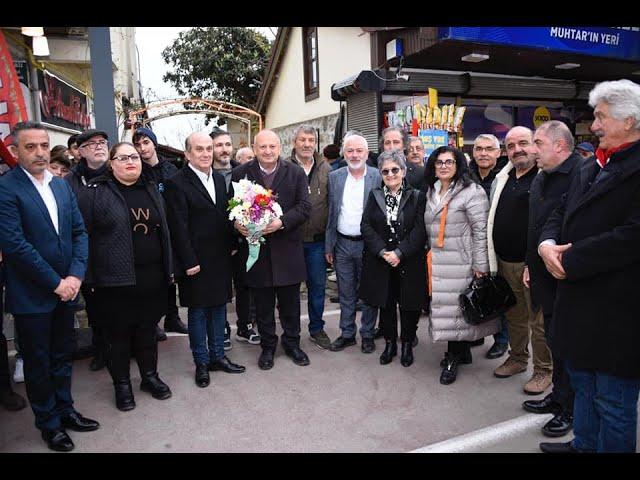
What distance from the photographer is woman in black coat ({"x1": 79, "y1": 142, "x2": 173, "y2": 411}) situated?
141 inches

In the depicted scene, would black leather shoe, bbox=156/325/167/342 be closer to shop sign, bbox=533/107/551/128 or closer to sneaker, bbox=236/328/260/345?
sneaker, bbox=236/328/260/345

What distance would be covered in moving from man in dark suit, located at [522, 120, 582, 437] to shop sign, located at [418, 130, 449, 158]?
5.32 m

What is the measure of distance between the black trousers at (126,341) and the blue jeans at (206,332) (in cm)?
39

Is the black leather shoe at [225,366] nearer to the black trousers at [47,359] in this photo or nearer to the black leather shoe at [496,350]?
the black trousers at [47,359]

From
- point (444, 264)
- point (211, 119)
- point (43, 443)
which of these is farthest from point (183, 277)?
point (211, 119)

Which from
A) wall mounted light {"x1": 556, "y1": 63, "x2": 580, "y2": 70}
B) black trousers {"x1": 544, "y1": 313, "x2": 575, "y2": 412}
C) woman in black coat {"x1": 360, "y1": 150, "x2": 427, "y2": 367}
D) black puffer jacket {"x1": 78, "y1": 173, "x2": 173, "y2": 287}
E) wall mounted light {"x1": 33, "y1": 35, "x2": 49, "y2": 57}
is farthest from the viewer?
wall mounted light {"x1": 556, "y1": 63, "x2": 580, "y2": 70}

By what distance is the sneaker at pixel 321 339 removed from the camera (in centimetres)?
498

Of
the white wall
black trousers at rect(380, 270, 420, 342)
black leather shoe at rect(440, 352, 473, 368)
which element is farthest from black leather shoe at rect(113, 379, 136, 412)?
the white wall

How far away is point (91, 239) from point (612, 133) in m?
3.42

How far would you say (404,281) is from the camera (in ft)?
14.4

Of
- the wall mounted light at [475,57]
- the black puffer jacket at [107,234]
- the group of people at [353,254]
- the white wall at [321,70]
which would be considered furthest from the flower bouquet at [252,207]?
the white wall at [321,70]

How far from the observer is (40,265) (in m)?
3.03
